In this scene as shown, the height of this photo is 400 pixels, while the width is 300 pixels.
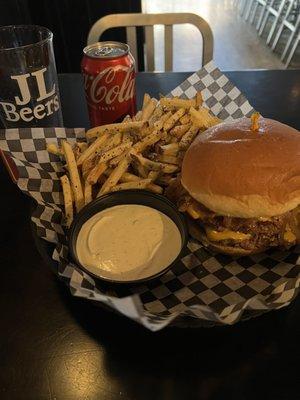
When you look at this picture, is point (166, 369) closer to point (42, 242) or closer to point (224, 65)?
point (42, 242)

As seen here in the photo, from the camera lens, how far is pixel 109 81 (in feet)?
5.80

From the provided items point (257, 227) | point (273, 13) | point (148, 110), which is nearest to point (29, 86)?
point (148, 110)

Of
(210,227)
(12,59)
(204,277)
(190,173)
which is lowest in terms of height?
(204,277)

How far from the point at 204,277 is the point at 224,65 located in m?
5.29

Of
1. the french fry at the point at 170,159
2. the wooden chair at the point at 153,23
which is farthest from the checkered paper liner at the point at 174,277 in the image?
the wooden chair at the point at 153,23

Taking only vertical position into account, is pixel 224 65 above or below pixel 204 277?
below

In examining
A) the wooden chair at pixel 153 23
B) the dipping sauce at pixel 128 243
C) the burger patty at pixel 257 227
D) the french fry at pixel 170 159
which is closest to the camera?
the dipping sauce at pixel 128 243

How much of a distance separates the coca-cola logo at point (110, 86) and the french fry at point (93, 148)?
0.22m

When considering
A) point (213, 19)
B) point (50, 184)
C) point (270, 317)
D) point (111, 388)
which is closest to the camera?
point (111, 388)

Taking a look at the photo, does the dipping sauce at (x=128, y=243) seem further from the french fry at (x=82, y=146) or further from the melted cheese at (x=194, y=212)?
the french fry at (x=82, y=146)

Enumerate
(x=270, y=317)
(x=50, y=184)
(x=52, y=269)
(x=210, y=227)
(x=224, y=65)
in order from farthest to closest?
(x=224, y=65) → (x=50, y=184) → (x=210, y=227) → (x=52, y=269) → (x=270, y=317)

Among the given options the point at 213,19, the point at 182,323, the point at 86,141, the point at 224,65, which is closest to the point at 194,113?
the point at 86,141

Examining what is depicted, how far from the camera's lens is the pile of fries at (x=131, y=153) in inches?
62.3

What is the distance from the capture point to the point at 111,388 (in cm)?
110
